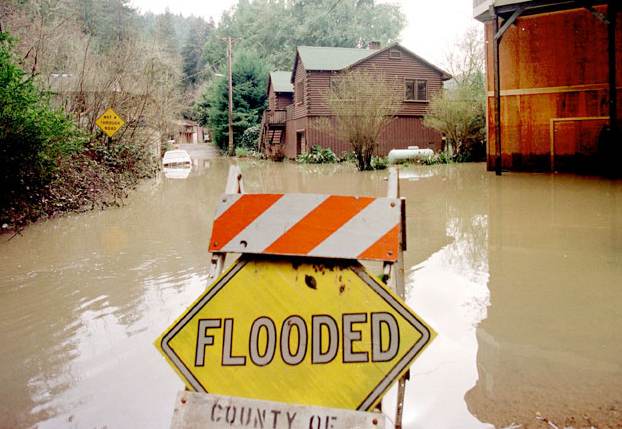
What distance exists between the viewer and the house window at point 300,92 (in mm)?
40156

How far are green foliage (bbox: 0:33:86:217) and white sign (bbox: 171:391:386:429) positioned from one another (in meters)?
9.44

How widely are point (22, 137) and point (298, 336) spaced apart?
9.97m

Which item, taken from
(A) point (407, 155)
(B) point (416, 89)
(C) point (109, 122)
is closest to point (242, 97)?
(B) point (416, 89)

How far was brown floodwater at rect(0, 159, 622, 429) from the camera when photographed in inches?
151

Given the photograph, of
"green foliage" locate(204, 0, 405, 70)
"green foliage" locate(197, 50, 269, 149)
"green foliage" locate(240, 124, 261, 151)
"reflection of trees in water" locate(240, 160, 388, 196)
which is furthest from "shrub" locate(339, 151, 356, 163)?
"green foliage" locate(204, 0, 405, 70)

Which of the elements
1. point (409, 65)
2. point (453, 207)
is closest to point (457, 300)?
point (453, 207)

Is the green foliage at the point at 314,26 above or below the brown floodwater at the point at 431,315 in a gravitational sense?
above

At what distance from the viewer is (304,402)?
Answer: 2.55m

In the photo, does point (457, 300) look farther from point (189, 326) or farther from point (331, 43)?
point (331, 43)

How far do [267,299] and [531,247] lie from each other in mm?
6685

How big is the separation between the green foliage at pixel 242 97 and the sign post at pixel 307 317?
51891 mm

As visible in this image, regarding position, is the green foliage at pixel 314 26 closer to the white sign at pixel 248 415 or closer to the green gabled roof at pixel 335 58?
the green gabled roof at pixel 335 58

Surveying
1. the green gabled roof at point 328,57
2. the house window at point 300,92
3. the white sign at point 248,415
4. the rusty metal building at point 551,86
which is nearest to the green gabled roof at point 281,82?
the house window at point 300,92

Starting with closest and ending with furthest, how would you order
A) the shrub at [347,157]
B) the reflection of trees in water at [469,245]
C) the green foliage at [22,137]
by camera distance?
1. the reflection of trees in water at [469,245]
2. the green foliage at [22,137]
3. the shrub at [347,157]
